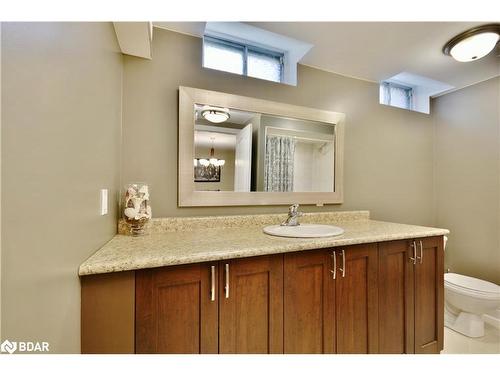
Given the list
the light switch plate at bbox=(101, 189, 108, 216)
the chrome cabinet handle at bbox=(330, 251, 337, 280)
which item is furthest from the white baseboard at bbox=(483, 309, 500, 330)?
the light switch plate at bbox=(101, 189, 108, 216)

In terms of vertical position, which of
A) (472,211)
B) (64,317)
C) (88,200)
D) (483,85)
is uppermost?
(483,85)

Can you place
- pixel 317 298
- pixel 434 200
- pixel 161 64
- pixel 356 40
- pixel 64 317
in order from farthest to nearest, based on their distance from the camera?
pixel 434 200 → pixel 356 40 → pixel 161 64 → pixel 317 298 → pixel 64 317

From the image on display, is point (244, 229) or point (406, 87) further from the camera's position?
point (406, 87)

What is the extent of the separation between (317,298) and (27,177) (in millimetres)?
1271

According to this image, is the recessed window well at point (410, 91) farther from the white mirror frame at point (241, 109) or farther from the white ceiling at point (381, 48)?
the white mirror frame at point (241, 109)

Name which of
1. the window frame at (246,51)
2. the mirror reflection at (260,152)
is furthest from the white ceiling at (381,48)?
the mirror reflection at (260,152)

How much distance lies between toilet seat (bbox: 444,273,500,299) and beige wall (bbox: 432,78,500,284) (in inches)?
9.9

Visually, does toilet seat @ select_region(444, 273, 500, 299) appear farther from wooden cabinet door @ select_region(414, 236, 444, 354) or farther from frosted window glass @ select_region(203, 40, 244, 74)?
frosted window glass @ select_region(203, 40, 244, 74)

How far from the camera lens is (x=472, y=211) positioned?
7.64 feet

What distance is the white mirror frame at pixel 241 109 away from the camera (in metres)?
1.57

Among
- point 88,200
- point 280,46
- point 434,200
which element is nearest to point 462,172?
point 434,200

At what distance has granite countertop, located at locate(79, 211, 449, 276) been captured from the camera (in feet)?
2.88

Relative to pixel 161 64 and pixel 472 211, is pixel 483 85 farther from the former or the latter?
pixel 161 64

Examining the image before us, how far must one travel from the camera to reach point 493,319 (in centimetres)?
206
